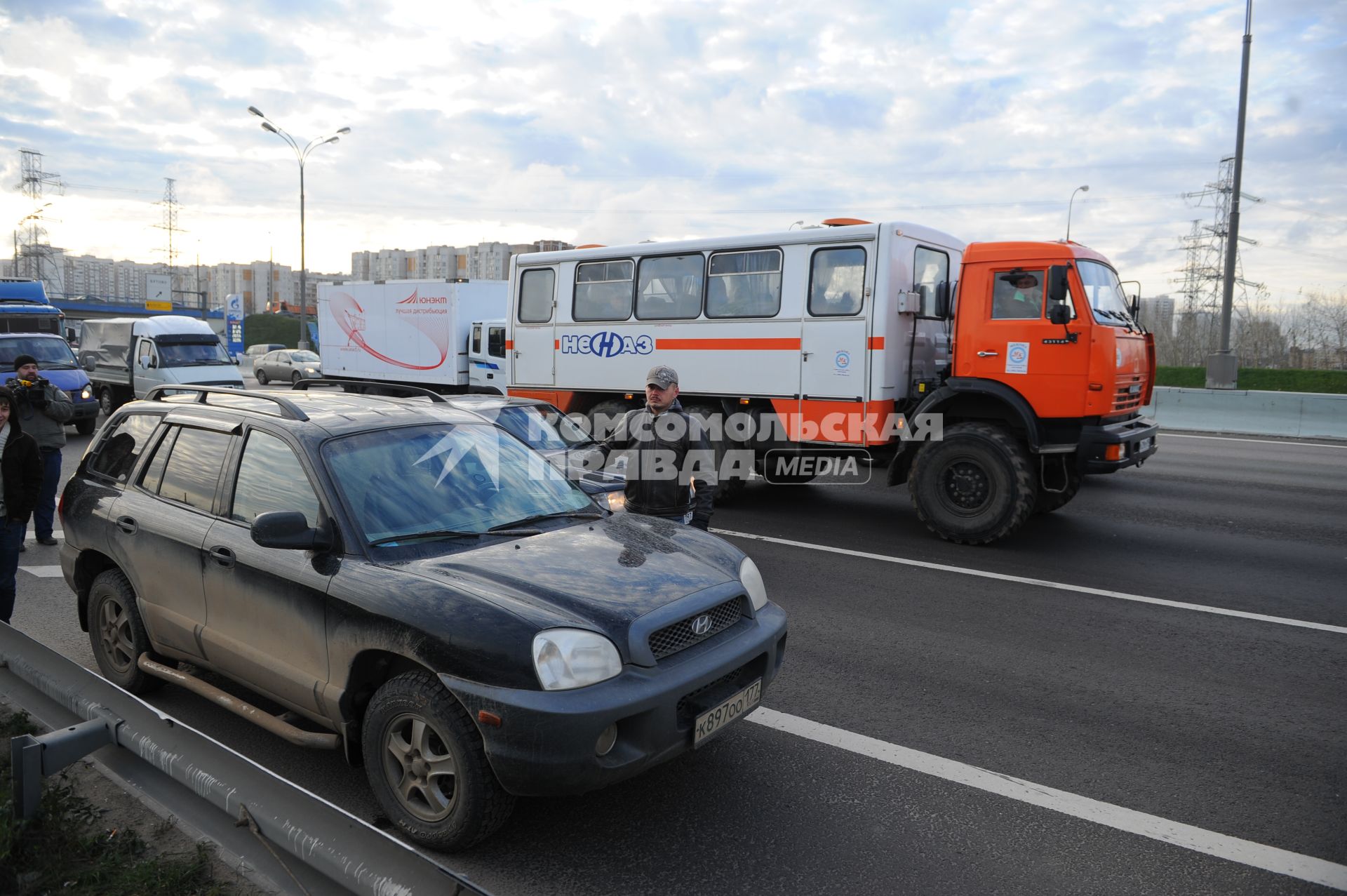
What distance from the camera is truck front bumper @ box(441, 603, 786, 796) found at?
2867 mm

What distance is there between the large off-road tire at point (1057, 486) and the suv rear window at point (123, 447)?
7.63 meters

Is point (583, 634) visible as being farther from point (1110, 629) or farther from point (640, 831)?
point (1110, 629)

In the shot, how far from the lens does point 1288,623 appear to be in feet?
20.0

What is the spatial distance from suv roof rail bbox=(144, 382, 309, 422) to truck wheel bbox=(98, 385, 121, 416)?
56.6 ft

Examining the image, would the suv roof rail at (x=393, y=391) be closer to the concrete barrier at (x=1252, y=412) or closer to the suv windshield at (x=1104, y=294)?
the suv windshield at (x=1104, y=294)

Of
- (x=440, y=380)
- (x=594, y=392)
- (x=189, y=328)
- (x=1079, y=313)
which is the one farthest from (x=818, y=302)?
(x=189, y=328)

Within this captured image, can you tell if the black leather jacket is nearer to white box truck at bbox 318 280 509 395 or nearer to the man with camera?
the man with camera

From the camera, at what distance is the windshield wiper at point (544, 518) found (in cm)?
387

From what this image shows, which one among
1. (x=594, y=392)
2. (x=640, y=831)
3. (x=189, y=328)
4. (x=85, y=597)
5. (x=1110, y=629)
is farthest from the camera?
(x=189, y=328)

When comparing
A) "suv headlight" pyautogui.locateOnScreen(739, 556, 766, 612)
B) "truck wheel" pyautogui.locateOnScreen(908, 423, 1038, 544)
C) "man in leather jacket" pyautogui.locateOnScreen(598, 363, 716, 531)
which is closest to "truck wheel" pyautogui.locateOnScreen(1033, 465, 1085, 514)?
"truck wheel" pyautogui.locateOnScreen(908, 423, 1038, 544)

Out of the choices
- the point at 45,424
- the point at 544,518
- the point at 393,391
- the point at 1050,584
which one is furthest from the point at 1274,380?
the point at 45,424

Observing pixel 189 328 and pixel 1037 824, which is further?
pixel 189 328

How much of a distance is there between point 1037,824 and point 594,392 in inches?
368

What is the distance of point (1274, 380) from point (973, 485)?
2718cm
